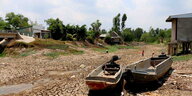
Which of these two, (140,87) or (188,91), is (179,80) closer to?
(188,91)

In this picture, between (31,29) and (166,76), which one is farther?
(31,29)

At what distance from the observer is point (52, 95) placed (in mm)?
8258

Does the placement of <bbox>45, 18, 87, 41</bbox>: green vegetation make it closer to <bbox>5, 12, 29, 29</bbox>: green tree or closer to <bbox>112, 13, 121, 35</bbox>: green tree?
<bbox>5, 12, 29, 29</bbox>: green tree

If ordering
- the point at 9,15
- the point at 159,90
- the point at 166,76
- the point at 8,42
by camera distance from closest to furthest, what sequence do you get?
1. the point at 159,90
2. the point at 166,76
3. the point at 8,42
4. the point at 9,15

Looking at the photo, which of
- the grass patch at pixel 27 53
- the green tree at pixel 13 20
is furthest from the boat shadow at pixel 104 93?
the green tree at pixel 13 20

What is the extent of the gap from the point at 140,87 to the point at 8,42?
26850 mm

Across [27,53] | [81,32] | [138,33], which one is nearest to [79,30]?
[81,32]

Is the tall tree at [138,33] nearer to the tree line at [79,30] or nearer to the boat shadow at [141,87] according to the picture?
the tree line at [79,30]

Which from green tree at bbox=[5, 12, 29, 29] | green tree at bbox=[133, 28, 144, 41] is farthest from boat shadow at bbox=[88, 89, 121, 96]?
green tree at bbox=[133, 28, 144, 41]

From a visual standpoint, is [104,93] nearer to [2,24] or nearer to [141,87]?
[141,87]

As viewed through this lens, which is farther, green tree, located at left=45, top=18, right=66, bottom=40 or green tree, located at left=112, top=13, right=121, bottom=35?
green tree, located at left=112, top=13, right=121, bottom=35

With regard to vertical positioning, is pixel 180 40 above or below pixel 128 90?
above

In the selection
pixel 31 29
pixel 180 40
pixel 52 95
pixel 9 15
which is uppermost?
pixel 9 15

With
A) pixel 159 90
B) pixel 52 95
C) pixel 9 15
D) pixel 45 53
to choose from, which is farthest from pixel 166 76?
pixel 9 15
